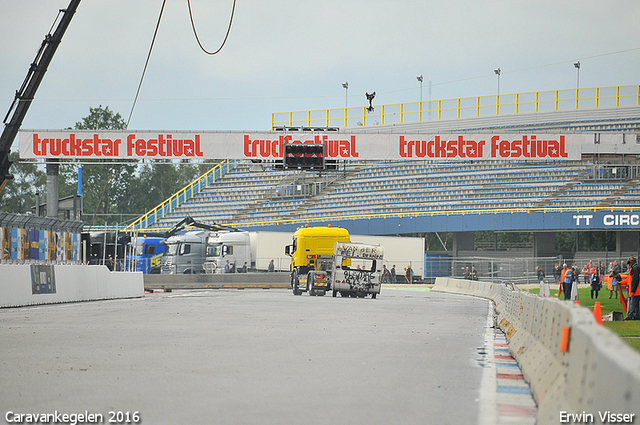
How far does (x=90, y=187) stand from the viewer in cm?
10256

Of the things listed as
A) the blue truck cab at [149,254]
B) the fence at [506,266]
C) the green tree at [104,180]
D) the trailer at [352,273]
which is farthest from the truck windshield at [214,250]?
the green tree at [104,180]

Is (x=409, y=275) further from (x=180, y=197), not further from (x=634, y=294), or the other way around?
(x=634, y=294)

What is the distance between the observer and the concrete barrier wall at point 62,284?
20609 millimetres

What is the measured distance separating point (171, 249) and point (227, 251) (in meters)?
3.35

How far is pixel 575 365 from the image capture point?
4969 millimetres

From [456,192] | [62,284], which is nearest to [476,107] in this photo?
[456,192]

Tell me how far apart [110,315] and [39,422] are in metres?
12.5

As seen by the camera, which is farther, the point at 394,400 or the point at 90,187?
the point at 90,187

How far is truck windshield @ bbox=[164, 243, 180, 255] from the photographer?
1807 inches

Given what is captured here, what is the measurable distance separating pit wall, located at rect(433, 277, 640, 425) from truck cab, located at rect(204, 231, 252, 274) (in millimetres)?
37188

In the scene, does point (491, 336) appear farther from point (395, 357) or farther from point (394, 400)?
point (394, 400)

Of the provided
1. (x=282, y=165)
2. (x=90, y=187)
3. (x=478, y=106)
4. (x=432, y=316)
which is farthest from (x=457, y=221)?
(x=90, y=187)

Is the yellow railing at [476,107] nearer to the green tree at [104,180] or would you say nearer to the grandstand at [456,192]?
the grandstand at [456,192]

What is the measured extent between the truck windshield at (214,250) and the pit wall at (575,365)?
124 ft
